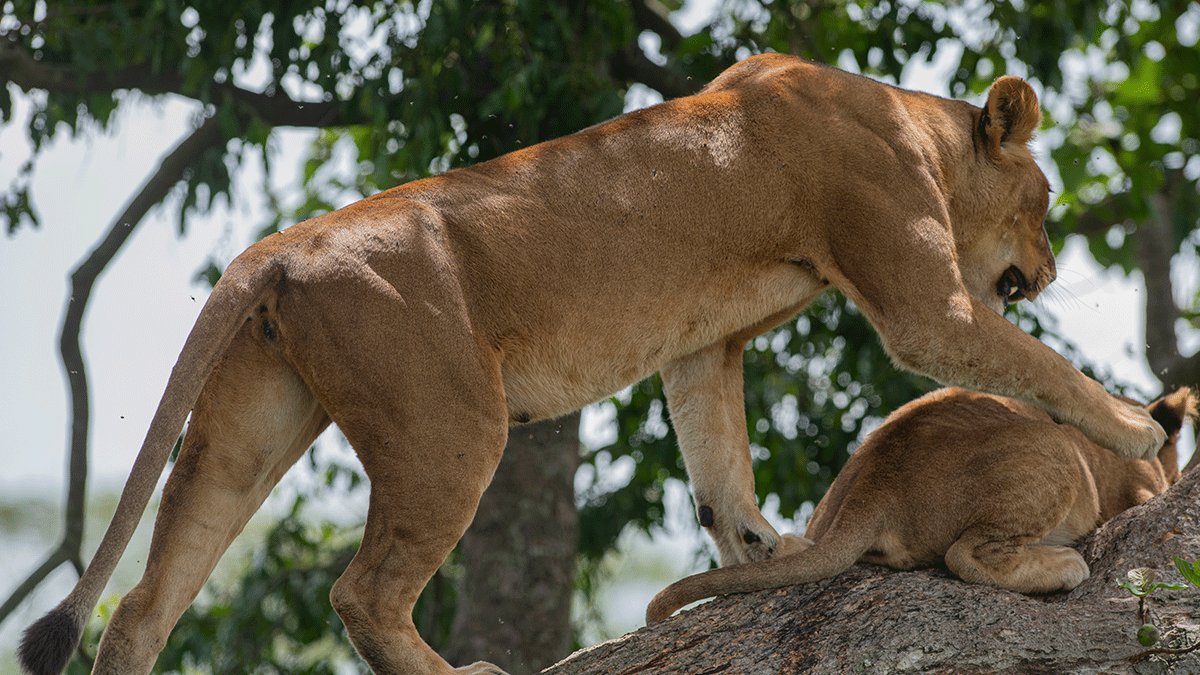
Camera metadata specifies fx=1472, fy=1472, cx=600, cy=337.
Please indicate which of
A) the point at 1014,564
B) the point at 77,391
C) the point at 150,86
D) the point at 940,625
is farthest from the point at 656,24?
the point at 940,625

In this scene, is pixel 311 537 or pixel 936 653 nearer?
pixel 936 653

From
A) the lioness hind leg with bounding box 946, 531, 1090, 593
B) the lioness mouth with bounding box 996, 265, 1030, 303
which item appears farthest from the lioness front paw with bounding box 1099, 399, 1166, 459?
the lioness mouth with bounding box 996, 265, 1030, 303

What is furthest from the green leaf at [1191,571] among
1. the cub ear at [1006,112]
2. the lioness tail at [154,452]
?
the lioness tail at [154,452]

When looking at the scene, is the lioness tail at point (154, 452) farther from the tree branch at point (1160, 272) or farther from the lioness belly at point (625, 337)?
the tree branch at point (1160, 272)

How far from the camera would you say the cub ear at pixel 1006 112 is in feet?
18.1

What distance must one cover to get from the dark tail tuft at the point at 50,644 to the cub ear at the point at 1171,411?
369cm

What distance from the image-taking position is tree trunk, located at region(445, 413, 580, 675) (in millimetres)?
7438

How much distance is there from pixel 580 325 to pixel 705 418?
885mm

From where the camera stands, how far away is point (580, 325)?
463 centimetres

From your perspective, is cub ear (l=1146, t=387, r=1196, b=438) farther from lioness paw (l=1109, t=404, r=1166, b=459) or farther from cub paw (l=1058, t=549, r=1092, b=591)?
cub paw (l=1058, t=549, r=1092, b=591)

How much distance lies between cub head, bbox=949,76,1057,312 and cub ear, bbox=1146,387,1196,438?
66cm

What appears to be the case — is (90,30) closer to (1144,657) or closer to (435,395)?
(435,395)

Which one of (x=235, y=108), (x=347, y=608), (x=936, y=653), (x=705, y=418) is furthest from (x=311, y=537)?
(x=936, y=653)

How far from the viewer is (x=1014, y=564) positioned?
14.6ft
